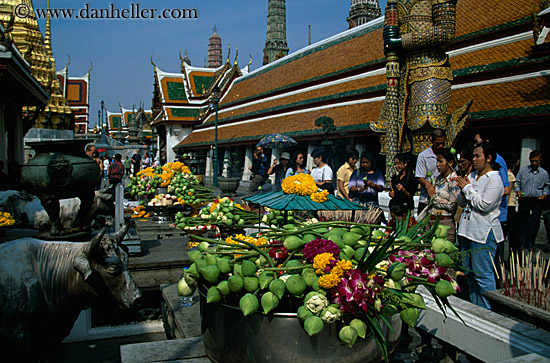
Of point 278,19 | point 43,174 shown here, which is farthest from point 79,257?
point 278,19

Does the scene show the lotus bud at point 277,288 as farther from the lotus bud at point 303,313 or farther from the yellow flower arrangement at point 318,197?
the yellow flower arrangement at point 318,197

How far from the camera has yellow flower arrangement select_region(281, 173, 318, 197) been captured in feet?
11.8

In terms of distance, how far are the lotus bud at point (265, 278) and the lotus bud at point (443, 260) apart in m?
0.90

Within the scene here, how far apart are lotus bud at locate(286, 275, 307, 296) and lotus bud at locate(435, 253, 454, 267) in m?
0.79

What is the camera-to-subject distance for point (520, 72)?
36.5 feet

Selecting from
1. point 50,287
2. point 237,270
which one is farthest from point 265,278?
point 50,287

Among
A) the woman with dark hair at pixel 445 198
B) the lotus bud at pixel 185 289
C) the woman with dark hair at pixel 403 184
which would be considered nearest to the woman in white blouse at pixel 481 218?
the woman with dark hair at pixel 445 198

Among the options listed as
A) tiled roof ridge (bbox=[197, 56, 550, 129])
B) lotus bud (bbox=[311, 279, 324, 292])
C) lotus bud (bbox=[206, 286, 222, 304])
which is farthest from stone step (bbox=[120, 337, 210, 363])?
tiled roof ridge (bbox=[197, 56, 550, 129])

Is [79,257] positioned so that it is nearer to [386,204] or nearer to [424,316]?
[424,316]

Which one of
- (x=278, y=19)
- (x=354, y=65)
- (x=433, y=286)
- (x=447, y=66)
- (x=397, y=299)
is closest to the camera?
(x=397, y=299)

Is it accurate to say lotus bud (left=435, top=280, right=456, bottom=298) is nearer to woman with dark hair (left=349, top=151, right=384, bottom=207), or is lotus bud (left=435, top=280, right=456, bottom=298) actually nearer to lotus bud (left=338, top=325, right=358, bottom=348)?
lotus bud (left=338, top=325, right=358, bottom=348)

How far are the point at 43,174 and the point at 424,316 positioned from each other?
5.54 meters

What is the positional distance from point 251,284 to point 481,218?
11.3 ft

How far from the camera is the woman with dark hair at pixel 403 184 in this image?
252 inches
